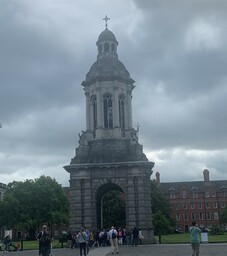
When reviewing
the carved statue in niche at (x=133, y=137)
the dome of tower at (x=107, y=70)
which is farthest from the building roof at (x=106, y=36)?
the carved statue in niche at (x=133, y=137)

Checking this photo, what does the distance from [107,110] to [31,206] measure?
3440 centimetres

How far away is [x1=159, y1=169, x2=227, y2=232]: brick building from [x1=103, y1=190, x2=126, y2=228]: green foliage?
31.5 meters

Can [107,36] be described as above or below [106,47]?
above

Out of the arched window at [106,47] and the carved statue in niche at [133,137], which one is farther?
the arched window at [106,47]

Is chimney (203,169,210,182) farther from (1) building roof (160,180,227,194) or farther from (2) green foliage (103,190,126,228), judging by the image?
(2) green foliage (103,190,126,228)

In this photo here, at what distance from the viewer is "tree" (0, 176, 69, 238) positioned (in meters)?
69.1

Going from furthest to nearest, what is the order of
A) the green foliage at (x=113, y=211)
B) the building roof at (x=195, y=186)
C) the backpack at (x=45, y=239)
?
the building roof at (x=195, y=186) → the green foliage at (x=113, y=211) → the backpack at (x=45, y=239)

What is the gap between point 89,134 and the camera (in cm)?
4100

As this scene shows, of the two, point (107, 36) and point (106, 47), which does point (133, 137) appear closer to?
point (106, 47)

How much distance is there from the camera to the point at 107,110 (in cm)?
4138

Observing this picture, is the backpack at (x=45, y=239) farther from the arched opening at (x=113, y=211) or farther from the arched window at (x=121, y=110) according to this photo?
the arched opening at (x=113, y=211)

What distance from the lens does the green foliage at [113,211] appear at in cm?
7494

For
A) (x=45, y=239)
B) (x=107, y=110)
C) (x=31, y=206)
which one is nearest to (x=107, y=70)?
(x=107, y=110)

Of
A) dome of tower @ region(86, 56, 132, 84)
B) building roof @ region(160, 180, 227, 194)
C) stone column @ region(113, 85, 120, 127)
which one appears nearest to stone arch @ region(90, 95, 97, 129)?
dome of tower @ region(86, 56, 132, 84)
